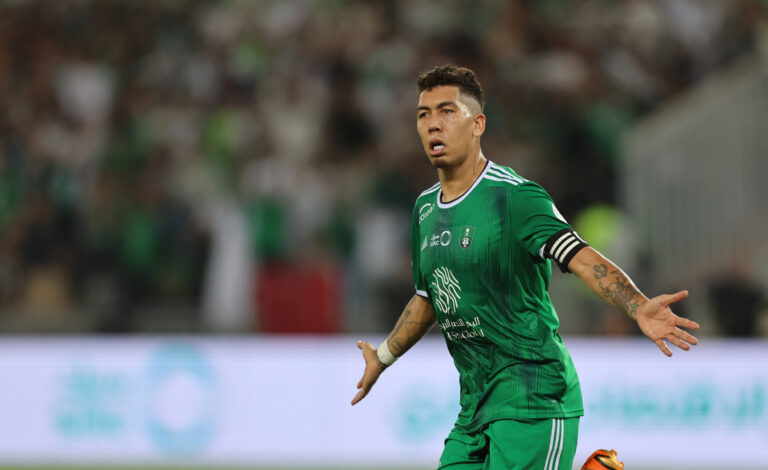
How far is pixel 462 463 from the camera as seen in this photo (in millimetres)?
4906

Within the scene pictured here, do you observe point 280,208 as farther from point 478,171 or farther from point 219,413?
point 478,171

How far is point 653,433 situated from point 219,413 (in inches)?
165

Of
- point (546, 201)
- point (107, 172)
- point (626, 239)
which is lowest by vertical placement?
point (546, 201)

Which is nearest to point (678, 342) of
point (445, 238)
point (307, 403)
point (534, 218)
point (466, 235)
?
point (534, 218)

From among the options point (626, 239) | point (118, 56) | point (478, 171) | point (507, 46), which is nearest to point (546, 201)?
point (478, 171)

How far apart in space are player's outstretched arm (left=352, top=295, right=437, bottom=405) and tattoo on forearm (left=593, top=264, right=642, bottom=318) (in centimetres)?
114

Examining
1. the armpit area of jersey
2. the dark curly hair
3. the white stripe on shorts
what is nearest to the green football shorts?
the white stripe on shorts

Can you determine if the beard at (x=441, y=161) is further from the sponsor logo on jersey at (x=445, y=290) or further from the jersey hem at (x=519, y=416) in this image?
the jersey hem at (x=519, y=416)

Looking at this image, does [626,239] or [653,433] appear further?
[626,239]

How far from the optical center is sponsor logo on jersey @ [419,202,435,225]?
17.0 feet

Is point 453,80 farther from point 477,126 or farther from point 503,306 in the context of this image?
point 503,306

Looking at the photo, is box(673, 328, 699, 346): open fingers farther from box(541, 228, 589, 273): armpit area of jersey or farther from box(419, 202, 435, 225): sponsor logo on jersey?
box(419, 202, 435, 225): sponsor logo on jersey

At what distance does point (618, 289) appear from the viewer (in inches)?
172

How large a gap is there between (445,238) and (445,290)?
22 centimetres
